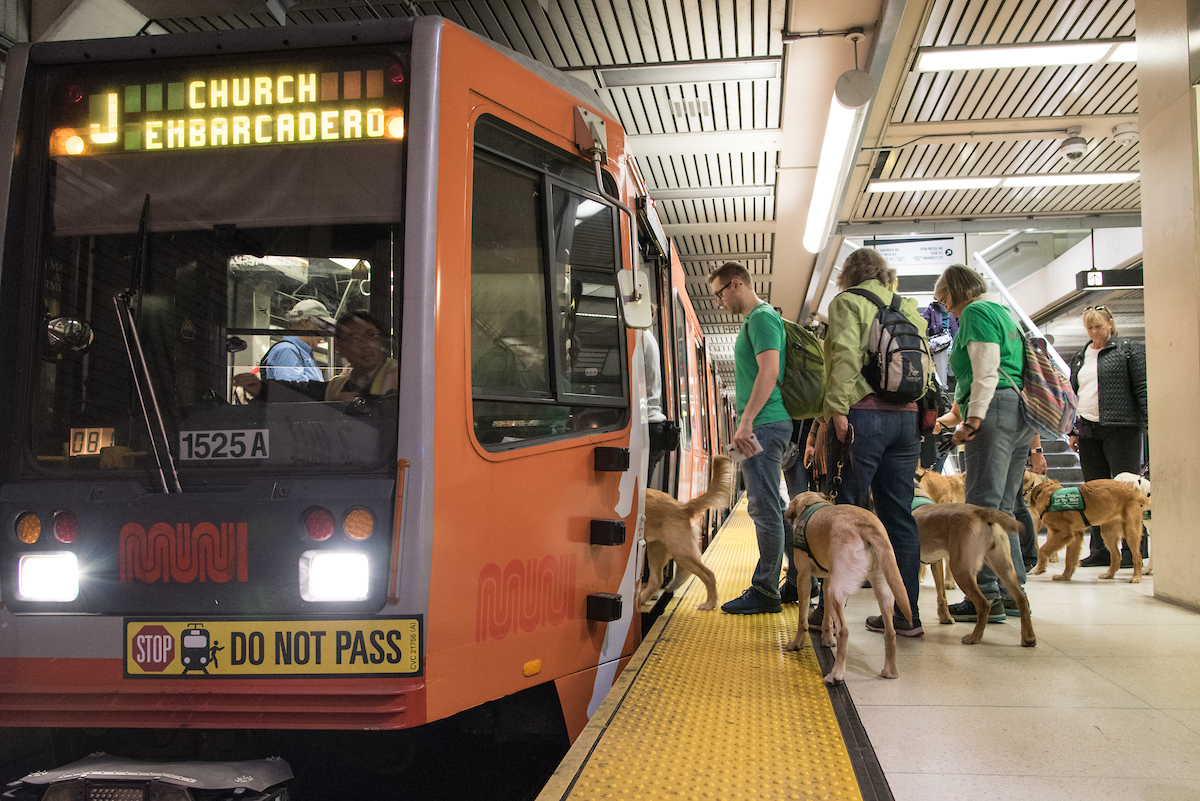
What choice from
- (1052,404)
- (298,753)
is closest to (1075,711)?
(1052,404)

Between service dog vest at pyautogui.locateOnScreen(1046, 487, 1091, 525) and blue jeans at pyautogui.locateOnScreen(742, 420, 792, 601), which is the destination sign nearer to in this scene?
blue jeans at pyautogui.locateOnScreen(742, 420, 792, 601)

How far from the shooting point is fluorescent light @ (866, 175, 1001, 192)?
9.06 m

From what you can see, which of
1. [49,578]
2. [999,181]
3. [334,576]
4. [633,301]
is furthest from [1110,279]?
[49,578]

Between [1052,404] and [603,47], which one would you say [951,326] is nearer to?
[1052,404]

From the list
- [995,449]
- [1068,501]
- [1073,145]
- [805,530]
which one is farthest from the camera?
[1073,145]

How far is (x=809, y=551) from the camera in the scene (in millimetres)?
3598

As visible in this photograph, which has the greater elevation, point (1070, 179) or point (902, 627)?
point (1070, 179)

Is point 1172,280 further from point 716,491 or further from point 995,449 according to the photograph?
point 716,491

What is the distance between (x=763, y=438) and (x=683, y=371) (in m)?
2.21

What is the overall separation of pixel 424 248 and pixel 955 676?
278 cm

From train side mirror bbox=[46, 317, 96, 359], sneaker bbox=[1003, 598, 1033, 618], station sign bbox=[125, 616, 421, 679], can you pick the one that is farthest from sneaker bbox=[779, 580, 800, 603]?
train side mirror bbox=[46, 317, 96, 359]

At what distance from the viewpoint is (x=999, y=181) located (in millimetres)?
9180

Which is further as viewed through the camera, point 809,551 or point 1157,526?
point 1157,526

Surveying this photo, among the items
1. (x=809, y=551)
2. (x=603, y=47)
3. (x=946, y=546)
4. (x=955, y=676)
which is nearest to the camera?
(x=955, y=676)
